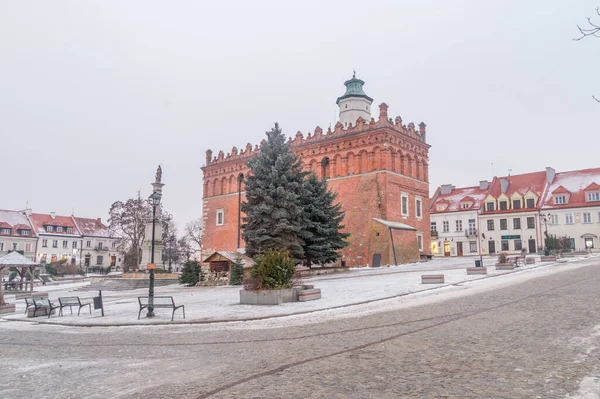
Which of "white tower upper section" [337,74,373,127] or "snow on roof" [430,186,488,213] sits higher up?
"white tower upper section" [337,74,373,127]

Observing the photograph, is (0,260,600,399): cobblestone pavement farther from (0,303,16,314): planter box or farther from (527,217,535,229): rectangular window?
(527,217,535,229): rectangular window

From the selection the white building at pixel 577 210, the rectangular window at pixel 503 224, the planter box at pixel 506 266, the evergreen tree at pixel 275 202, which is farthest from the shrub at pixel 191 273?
the rectangular window at pixel 503 224

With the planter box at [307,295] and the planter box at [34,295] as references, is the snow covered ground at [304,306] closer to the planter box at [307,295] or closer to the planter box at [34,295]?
the planter box at [307,295]

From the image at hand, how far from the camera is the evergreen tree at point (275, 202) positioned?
88.5 ft

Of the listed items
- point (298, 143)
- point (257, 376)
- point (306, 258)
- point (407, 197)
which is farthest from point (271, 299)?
point (298, 143)

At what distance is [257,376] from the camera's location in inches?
238

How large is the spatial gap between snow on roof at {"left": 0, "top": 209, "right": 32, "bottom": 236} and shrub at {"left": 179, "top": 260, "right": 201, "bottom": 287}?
47448 mm

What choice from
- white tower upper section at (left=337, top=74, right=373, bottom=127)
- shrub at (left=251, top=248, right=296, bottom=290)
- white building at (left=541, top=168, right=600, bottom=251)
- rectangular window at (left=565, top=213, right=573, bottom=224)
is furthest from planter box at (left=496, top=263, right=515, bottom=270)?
rectangular window at (left=565, top=213, right=573, bottom=224)

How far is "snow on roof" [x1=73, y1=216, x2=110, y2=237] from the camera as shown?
237 feet

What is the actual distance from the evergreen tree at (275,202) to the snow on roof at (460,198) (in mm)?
33102

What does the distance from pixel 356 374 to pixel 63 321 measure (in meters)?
11.2

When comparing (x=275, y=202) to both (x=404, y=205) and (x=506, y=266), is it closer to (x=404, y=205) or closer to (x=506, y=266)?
(x=506, y=266)

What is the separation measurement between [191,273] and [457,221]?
38707 millimetres

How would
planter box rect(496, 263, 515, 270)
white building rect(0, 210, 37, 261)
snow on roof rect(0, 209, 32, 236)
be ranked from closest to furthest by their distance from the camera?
planter box rect(496, 263, 515, 270) < white building rect(0, 210, 37, 261) < snow on roof rect(0, 209, 32, 236)
